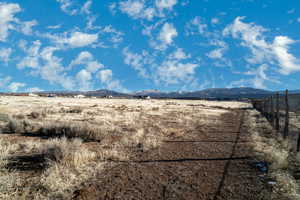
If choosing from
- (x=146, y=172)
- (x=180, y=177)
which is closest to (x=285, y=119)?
(x=180, y=177)

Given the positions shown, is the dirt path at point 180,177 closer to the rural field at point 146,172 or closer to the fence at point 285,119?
the rural field at point 146,172

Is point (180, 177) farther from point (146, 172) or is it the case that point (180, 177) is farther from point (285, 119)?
point (285, 119)

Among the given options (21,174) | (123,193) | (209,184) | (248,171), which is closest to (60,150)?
(21,174)

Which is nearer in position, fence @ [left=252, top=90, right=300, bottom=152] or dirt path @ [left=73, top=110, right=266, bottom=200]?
dirt path @ [left=73, top=110, right=266, bottom=200]

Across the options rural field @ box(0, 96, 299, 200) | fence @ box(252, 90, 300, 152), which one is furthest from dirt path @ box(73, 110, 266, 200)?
fence @ box(252, 90, 300, 152)

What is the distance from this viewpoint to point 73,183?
6363 mm

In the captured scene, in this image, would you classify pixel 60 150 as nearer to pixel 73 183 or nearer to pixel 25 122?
pixel 73 183

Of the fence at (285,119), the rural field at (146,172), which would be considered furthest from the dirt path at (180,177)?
the fence at (285,119)

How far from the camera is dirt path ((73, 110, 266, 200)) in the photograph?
229 inches

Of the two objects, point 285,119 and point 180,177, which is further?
point 285,119

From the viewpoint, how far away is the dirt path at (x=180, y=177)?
19.1 ft

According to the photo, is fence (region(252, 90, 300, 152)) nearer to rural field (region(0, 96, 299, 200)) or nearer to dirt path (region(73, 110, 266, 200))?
rural field (region(0, 96, 299, 200))

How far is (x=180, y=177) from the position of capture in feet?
22.9

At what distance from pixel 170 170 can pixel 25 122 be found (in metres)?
12.7
